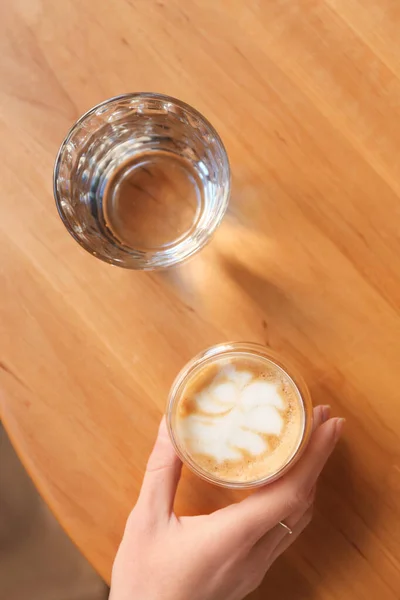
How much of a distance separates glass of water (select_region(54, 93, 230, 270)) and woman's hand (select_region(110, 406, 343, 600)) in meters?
0.21

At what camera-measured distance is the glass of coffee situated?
664mm

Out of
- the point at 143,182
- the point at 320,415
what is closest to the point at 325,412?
the point at 320,415

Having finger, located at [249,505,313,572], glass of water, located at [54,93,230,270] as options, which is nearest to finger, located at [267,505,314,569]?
finger, located at [249,505,313,572]

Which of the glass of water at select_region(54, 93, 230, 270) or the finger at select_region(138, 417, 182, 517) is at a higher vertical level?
the glass of water at select_region(54, 93, 230, 270)

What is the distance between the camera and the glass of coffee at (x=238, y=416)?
0.66 metres

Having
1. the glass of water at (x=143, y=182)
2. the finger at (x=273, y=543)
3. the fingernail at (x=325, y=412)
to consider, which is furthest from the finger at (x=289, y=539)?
the glass of water at (x=143, y=182)

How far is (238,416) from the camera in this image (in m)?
0.67

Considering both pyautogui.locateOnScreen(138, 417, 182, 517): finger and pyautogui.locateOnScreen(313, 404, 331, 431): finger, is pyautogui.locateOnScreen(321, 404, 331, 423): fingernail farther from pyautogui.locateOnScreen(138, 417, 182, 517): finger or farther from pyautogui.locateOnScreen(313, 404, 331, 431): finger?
pyautogui.locateOnScreen(138, 417, 182, 517): finger

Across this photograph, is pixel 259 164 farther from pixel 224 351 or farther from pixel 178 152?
pixel 224 351

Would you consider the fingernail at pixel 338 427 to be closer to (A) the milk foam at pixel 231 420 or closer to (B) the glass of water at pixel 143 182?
(A) the milk foam at pixel 231 420

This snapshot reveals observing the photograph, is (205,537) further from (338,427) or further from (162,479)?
(338,427)

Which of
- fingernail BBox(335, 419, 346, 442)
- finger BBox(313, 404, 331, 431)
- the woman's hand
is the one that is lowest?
the woman's hand

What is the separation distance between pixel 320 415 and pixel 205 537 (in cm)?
18

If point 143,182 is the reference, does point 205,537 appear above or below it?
below
